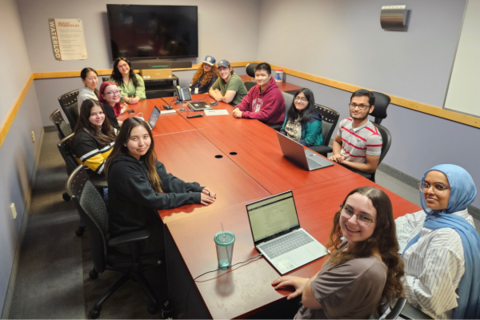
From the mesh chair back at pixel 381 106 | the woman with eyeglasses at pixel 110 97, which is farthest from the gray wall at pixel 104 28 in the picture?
the mesh chair back at pixel 381 106

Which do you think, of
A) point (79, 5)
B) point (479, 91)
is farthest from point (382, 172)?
point (79, 5)

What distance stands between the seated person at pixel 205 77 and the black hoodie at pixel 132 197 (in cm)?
285

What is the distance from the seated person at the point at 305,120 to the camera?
118 inches

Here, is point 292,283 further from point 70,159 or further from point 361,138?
point 70,159

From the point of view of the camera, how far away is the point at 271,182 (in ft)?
7.27

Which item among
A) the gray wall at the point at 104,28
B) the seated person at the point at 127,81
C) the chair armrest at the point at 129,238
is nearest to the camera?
the chair armrest at the point at 129,238

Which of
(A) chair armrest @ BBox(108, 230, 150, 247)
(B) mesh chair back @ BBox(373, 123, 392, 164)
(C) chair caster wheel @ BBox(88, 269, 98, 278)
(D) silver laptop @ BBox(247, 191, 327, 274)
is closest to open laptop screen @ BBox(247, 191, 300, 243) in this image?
(D) silver laptop @ BBox(247, 191, 327, 274)

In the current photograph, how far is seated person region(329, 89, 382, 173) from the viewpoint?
249 centimetres

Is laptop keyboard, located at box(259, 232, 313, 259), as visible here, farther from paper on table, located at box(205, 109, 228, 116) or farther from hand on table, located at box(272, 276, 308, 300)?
paper on table, located at box(205, 109, 228, 116)

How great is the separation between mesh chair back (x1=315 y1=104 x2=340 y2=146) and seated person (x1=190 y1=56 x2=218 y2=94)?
2073 mm

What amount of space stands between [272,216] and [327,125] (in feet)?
5.75

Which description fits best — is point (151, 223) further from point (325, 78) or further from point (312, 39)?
point (312, 39)

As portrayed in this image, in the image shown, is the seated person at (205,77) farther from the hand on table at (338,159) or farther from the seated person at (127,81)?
the hand on table at (338,159)

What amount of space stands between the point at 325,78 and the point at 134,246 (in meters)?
3.92
